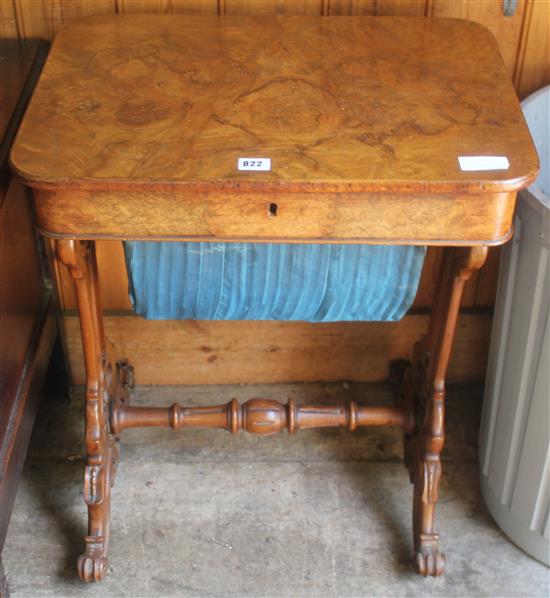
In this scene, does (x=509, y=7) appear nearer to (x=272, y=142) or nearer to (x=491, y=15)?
(x=491, y=15)

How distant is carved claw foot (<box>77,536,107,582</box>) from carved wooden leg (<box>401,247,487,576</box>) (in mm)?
633

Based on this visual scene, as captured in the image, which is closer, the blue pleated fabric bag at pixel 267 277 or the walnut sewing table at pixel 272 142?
the walnut sewing table at pixel 272 142

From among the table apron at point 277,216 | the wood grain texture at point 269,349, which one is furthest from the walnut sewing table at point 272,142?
the wood grain texture at point 269,349

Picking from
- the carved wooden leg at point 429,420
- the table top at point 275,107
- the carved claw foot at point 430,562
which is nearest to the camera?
the table top at point 275,107

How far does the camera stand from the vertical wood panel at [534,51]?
189 centimetres

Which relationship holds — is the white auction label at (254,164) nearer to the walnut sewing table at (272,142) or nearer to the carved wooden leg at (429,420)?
the walnut sewing table at (272,142)

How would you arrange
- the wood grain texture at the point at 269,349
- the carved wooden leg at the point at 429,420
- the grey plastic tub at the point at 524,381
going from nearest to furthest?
the grey plastic tub at the point at 524,381 → the carved wooden leg at the point at 429,420 → the wood grain texture at the point at 269,349

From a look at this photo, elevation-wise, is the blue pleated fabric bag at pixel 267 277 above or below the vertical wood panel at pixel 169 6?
below

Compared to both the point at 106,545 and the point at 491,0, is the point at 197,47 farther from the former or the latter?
the point at 106,545

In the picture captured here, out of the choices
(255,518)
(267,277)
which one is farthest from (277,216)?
(255,518)

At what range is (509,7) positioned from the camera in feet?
6.18

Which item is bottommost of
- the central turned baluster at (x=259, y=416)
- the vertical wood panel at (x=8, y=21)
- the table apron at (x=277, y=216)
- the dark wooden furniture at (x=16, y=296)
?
the central turned baluster at (x=259, y=416)

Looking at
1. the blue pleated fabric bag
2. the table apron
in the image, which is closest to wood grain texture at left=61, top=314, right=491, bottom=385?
the blue pleated fabric bag

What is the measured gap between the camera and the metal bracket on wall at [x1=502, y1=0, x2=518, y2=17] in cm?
188
